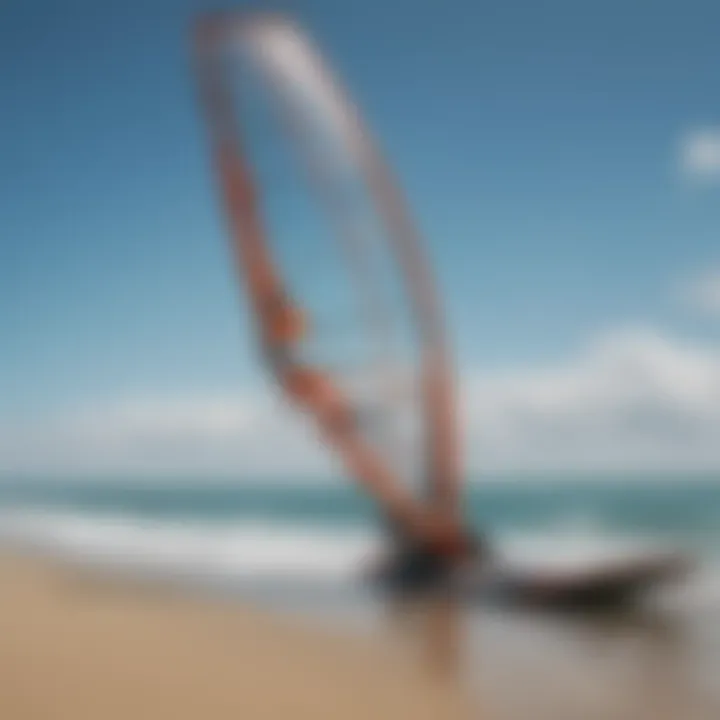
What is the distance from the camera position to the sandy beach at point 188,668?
232 cm

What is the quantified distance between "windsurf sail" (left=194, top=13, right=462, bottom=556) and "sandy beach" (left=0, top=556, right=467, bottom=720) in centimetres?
77

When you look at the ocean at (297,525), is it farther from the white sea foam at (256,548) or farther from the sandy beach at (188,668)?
the sandy beach at (188,668)

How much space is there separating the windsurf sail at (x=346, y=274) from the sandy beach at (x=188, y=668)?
77 centimetres

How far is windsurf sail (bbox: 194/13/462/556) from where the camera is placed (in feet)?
11.9

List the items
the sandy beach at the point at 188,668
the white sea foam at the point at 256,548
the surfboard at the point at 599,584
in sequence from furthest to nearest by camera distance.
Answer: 1. the white sea foam at the point at 256,548
2. the surfboard at the point at 599,584
3. the sandy beach at the point at 188,668

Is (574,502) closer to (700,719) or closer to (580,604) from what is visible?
(580,604)

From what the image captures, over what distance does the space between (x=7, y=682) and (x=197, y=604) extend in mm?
1264

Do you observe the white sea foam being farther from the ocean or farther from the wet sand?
the wet sand

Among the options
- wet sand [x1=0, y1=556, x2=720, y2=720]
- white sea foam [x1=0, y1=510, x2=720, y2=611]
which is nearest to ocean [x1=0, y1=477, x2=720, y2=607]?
white sea foam [x1=0, y1=510, x2=720, y2=611]

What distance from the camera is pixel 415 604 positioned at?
370cm

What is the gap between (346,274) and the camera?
12.3 feet

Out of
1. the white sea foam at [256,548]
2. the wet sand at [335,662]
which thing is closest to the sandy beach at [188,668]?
the wet sand at [335,662]

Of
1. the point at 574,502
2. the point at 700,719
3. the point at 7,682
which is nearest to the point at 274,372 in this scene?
the point at 7,682

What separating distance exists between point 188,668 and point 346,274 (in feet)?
5.30
